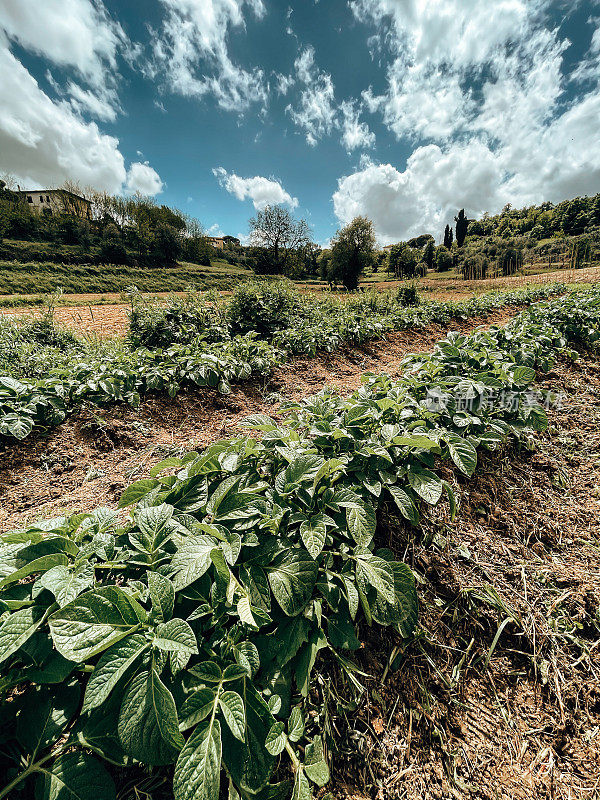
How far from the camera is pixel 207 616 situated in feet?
3.44

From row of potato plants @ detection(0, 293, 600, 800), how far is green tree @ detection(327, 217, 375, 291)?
119 feet

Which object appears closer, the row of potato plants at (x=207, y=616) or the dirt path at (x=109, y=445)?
the row of potato plants at (x=207, y=616)

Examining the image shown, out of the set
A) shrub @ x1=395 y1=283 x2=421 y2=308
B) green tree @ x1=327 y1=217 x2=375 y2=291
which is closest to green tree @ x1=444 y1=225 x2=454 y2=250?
green tree @ x1=327 y1=217 x2=375 y2=291

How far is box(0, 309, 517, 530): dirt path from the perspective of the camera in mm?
2588

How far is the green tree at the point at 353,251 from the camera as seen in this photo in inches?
1361

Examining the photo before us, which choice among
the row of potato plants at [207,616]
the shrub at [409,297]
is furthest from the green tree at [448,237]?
the row of potato plants at [207,616]

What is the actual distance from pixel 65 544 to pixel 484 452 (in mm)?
2505

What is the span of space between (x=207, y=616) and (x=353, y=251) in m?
38.4

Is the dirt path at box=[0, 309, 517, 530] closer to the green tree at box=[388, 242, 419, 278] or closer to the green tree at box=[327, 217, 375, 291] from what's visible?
the green tree at box=[327, 217, 375, 291]

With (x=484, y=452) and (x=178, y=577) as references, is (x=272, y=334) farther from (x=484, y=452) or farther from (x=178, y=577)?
(x=178, y=577)

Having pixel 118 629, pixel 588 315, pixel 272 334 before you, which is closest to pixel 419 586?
pixel 118 629

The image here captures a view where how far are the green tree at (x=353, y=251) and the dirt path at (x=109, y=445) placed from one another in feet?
109

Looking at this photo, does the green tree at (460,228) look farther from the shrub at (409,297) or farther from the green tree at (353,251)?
the shrub at (409,297)

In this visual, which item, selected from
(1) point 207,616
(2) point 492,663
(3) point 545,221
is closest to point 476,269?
(3) point 545,221
